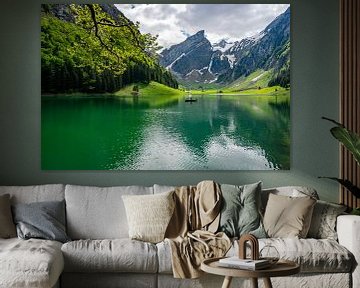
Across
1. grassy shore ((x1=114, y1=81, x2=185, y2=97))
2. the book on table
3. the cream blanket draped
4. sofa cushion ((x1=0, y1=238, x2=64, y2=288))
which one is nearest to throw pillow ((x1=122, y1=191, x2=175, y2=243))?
the cream blanket draped

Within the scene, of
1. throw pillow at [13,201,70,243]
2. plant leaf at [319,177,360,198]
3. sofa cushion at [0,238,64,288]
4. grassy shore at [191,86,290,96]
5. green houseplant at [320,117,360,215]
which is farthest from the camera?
grassy shore at [191,86,290,96]

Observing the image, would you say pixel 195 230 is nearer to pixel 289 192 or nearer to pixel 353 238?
pixel 289 192

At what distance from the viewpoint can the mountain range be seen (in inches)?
297

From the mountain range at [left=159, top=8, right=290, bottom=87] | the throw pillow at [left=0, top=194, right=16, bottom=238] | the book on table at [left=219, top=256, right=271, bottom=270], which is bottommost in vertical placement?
the book on table at [left=219, top=256, right=271, bottom=270]

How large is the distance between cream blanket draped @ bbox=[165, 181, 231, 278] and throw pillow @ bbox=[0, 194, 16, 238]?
1.26 m

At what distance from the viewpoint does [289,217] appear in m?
6.68

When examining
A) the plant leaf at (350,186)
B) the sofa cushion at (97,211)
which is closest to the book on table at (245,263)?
the sofa cushion at (97,211)

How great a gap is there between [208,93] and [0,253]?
106 inches

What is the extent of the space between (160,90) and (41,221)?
175 centimetres

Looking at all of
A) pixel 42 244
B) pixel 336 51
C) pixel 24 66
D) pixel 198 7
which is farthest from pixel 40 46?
pixel 336 51

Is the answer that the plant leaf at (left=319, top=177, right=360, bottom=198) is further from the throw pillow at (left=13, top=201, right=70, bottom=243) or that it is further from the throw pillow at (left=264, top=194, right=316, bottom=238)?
the throw pillow at (left=13, top=201, right=70, bottom=243)

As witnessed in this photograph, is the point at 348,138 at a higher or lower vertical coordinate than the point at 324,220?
higher

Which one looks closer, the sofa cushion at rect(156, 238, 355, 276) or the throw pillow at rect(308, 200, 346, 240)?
the sofa cushion at rect(156, 238, 355, 276)

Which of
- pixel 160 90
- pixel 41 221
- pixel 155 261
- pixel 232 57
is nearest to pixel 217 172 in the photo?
pixel 160 90
